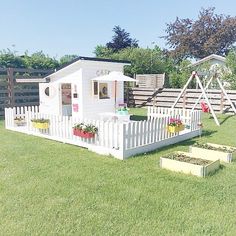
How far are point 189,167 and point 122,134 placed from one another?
1990 millimetres

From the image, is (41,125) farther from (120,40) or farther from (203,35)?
(203,35)

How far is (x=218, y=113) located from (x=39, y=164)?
38.8ft

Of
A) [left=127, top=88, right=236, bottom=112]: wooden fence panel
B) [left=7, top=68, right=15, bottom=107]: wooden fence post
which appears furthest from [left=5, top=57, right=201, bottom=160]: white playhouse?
[left=127, top=88, right=236, bottom=112]: wooden fence panel

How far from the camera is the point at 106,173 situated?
251 inches

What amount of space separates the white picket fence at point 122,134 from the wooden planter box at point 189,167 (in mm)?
1285

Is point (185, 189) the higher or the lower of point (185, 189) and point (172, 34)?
the lower

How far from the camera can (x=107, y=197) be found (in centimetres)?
512

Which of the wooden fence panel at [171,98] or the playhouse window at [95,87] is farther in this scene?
the wooden fence panel at [171,98]

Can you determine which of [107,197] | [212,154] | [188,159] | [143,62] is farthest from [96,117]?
[143,62]

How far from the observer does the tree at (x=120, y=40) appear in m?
44.6

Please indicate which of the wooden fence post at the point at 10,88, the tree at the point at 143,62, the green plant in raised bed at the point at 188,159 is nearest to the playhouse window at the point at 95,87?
the wooden fence post at the point at 10,88

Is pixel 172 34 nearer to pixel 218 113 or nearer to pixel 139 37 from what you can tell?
pixel 139 37

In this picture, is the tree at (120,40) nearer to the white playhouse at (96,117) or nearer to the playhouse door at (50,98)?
the white playhouse at (96,117)

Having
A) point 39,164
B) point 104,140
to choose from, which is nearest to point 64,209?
point 39,164
